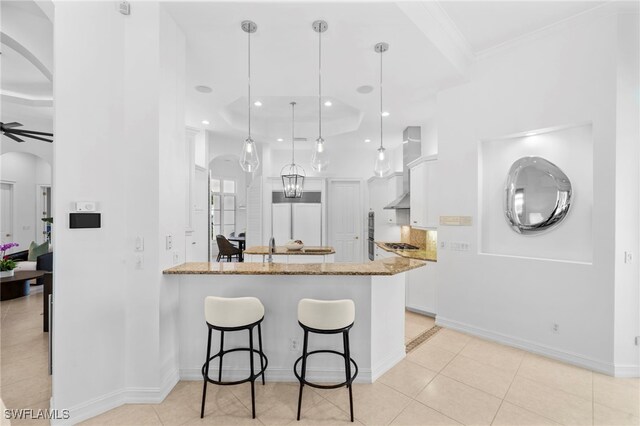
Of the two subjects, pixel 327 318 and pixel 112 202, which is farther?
pixel 112 202

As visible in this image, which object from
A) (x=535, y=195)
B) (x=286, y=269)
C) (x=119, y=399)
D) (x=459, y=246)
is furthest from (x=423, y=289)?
(x=119, y=399)

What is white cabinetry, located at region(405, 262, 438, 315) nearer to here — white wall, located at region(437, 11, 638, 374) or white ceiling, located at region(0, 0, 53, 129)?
white wall, located at region(437, 11, 638, 374)

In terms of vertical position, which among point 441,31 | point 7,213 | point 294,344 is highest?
point 441,31

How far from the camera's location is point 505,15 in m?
2.88

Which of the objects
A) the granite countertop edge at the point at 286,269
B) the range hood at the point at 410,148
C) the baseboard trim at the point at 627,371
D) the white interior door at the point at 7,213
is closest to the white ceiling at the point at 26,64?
the white interior door at the point at 7,213

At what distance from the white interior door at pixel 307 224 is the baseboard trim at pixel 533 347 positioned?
147 inches

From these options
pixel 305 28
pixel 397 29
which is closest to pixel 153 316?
pixel 305 28

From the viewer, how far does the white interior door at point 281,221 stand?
23.3 feet

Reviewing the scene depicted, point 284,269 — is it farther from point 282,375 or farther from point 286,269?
point 282,375

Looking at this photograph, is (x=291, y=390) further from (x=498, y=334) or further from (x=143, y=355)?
(x=498, y=334)

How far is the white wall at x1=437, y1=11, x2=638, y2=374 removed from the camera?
2.73 metres

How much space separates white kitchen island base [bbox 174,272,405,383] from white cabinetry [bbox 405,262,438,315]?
1.91m

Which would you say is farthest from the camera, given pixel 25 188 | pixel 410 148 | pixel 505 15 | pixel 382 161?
pixel 25 188

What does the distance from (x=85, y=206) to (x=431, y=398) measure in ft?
10.3
